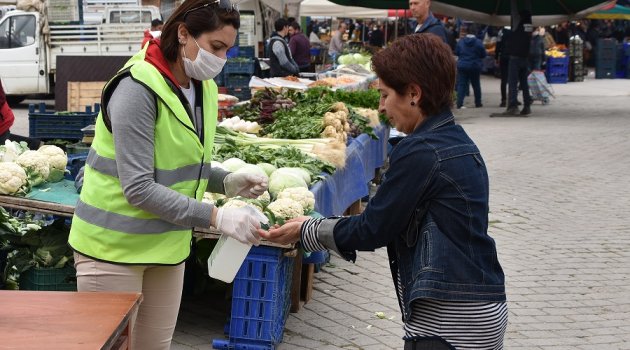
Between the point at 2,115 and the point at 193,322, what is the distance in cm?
263

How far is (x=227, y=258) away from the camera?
3.70 meters

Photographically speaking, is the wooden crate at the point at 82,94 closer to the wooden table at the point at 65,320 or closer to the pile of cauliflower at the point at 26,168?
the pile of cauliflower at the point at 26,168

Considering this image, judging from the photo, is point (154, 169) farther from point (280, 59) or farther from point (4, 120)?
point (280, 59)

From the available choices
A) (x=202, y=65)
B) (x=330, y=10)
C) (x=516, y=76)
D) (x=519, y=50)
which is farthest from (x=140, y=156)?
(x=330, y=10)

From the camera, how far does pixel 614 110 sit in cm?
2167

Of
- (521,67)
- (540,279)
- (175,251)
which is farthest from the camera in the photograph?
(521,67)

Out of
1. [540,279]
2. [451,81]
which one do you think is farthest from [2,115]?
[451,81]

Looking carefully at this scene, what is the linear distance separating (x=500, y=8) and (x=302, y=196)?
1834 centimetres

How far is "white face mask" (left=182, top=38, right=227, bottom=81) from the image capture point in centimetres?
337

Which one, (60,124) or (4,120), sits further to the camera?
(60,124)

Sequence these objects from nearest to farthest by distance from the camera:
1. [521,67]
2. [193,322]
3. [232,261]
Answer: [232,261] → [193,322] → [521,67]

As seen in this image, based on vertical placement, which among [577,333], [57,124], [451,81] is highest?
[451,81]

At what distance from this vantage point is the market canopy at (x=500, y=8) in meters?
23.0

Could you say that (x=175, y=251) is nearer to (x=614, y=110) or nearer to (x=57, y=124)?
(x=57, y=124)
